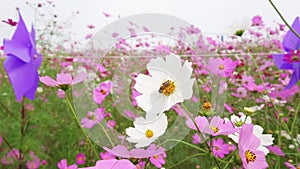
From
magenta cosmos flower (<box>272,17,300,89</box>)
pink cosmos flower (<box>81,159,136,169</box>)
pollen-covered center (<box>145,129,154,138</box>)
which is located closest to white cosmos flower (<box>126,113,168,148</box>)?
pollen-covered center (<box>145,129,154,138</box>)

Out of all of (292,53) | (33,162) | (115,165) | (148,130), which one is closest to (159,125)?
(148,130)

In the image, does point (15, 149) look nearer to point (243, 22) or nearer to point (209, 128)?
point (243, 22)

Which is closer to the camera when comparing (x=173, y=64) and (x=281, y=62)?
(x=173, y=64)

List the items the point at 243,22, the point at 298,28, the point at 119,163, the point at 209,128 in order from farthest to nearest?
the point at 243,22 < the point at 298,28 < the point at 209,128 < the point at 119,163

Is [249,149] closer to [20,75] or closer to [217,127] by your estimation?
[217,127]

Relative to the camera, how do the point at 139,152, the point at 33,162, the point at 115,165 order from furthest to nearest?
the point at 33,162 → the point at 139,152 → the point at 115,165

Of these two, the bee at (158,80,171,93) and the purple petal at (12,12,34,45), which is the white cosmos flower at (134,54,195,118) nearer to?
the bee at (158,80,171,93)

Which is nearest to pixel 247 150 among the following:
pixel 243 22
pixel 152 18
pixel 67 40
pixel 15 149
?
pixel 152 18
